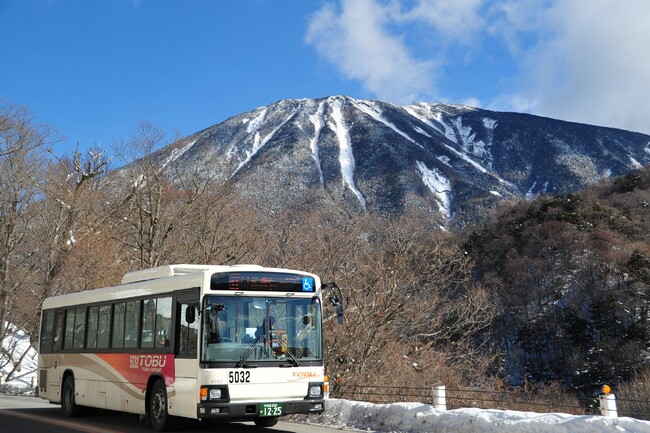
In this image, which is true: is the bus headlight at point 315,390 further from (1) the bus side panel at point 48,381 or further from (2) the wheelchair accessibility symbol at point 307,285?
(1) the bus side panel at point 48,381

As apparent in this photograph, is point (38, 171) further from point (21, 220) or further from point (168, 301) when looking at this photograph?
point (168, 301)

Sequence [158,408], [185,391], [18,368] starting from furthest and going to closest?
[18,368], [158,408], [185,391]

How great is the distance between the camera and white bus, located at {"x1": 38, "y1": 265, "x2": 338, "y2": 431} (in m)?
10.0

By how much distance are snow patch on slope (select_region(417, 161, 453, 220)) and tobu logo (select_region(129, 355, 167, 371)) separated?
14567cm

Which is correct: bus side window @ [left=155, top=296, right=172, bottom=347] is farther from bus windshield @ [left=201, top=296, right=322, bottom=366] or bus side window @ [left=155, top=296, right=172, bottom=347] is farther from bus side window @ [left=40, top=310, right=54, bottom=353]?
bus side window @ [left=40, top=310, right=54, bottom=353]

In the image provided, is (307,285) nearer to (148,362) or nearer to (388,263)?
(148,362)

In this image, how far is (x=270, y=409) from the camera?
1013cm

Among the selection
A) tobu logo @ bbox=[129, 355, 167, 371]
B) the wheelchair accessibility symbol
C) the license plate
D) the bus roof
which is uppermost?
the bus roof

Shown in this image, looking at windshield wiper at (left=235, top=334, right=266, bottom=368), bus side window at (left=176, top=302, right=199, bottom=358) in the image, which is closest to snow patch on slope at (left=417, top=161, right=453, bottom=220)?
bus side window at (left=176, top=302, right=199, bottom=358)

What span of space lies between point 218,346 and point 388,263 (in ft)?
55.1

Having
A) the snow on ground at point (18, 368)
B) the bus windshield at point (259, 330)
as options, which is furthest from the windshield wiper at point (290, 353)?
the snow on ground at point (18, 368)

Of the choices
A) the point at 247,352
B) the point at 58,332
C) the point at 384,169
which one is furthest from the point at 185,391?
the point at 384,169

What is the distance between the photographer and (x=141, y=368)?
38.1 feet

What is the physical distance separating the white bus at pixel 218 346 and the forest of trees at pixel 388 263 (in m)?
11.4
